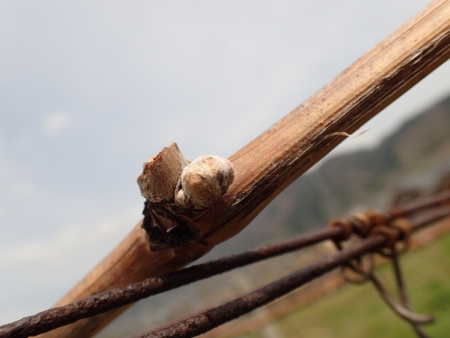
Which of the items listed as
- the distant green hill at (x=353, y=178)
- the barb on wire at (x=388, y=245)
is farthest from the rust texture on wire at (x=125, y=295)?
the distant green hill at (x=353, y=178)

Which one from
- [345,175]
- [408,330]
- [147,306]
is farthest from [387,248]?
[345,175]

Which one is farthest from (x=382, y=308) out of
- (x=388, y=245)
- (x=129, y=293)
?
(x=129, y=293)

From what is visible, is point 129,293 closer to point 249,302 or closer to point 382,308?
point 249,302

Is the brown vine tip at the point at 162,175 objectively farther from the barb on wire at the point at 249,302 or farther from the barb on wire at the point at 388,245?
the barb on wire at the point at 388,245

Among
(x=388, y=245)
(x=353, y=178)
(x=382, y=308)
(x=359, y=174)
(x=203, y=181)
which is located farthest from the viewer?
(x=359, y=174)

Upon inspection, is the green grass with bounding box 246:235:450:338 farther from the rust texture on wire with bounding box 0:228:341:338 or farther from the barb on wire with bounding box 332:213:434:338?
the rust texture on wire with bounding box 0:228:341:338
